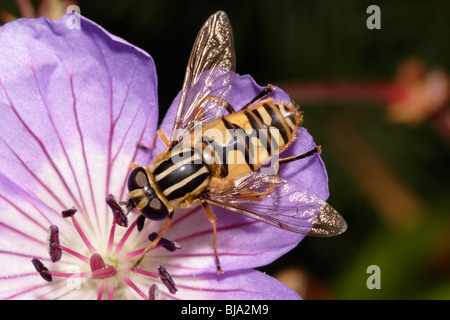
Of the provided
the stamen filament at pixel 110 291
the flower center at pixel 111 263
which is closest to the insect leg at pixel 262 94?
the flower center at pixel 111 263

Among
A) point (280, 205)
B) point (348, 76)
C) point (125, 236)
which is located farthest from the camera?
point (348, 76)

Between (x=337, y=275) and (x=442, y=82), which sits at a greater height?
(x=442, y=82)

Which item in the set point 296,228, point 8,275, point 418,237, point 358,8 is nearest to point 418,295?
point 418,237

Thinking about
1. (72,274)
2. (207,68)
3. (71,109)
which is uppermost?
(207,68)

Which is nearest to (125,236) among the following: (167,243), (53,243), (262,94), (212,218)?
(167,243)

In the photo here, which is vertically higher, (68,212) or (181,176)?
(181,176)

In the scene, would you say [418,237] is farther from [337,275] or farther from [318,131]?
[318,131]

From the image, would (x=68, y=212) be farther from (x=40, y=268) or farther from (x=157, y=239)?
(x=157, y=239)
